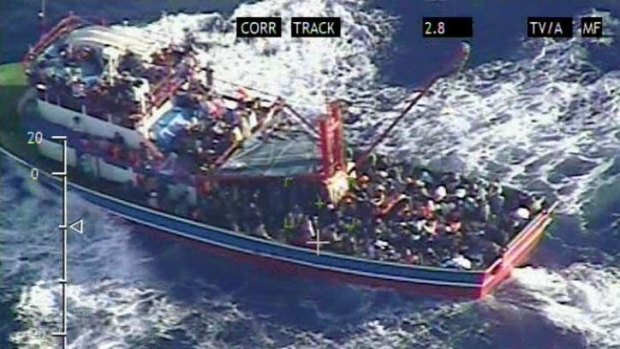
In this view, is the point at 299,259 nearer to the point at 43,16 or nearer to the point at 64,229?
the point at 64,229

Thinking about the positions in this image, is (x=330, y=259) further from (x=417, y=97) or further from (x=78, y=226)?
(x=78, y=226)

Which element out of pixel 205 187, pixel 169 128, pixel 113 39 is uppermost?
pixel 113 39

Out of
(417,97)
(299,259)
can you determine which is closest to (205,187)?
(299,259)

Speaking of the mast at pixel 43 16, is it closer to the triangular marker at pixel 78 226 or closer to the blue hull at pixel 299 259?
the blue hull at pixel 299 259

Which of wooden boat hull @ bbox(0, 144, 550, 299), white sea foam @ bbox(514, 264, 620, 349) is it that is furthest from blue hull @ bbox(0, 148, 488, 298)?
white sea foam @ bbox(514, 264, 620, 349)

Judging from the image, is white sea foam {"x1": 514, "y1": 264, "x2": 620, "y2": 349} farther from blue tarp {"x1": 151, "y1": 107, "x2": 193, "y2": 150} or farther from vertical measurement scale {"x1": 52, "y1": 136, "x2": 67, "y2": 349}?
vertical measurement scale {"x1": 52, "y1": 136, "x2": 67, "y2": 349}

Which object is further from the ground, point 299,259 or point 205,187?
point 205,187

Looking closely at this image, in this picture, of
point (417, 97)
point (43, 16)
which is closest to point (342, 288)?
point (417, 97)

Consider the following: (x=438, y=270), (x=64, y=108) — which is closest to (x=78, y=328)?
(x=64, y=108)
